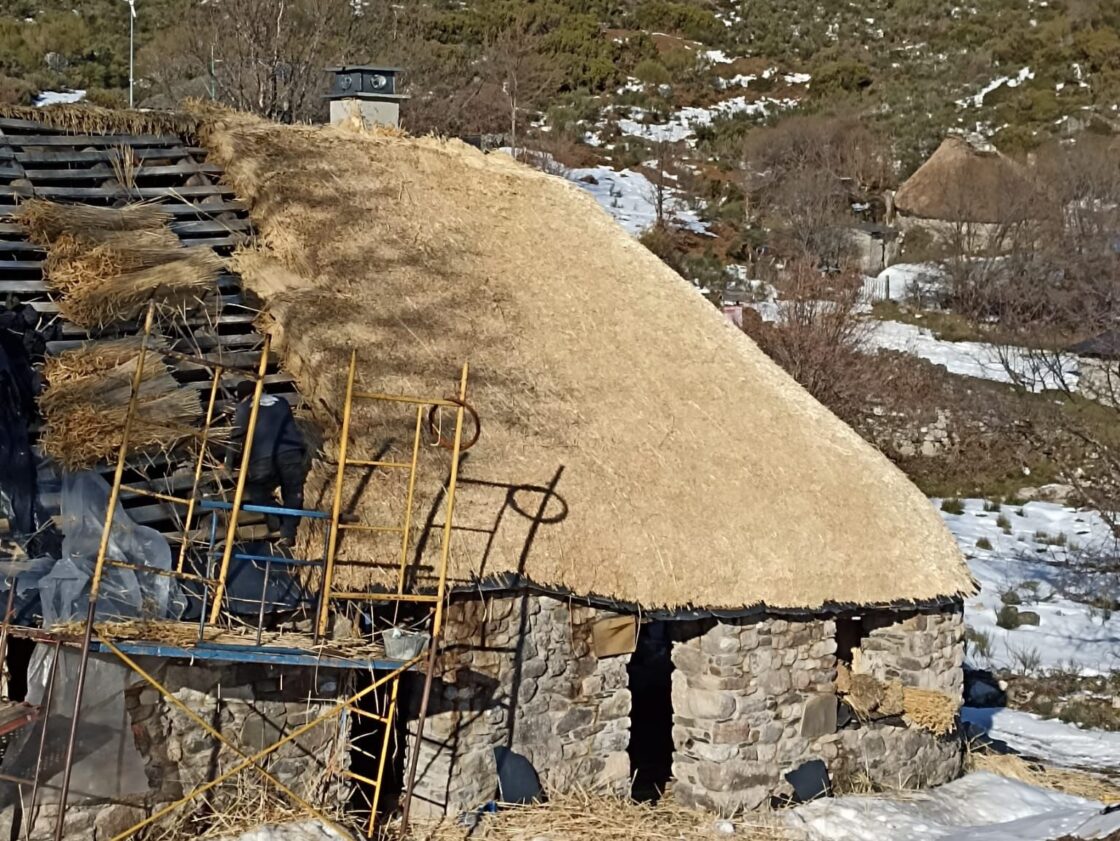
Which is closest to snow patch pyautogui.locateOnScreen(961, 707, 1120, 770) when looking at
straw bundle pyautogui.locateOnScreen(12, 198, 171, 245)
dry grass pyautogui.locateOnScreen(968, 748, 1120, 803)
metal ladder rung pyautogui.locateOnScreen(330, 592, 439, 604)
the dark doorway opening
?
dry grass pyautogui.locateOnScreen(968, 748, 1120, 803)

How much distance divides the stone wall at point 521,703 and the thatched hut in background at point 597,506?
0.06 feet

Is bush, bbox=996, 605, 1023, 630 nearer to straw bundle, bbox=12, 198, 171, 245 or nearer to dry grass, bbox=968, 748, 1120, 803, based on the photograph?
dry grass, bbox=968, 748, 1120, 803

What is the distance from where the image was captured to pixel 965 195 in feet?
121

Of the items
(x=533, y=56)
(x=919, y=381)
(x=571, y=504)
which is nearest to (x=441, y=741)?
(x=571, y=504)

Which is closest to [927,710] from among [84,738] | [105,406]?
[84,738]

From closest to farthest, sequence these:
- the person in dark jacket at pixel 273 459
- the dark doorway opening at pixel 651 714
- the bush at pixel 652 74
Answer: the person in dark jacket at pixel 273 459 → the dark doorway opening at pixel 651 714 → the bush at pixel 652 74

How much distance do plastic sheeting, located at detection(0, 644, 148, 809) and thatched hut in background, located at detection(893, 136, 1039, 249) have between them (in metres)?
31.7

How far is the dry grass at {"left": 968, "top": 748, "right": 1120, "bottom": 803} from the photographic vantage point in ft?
37.3

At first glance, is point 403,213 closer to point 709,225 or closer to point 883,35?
point 709,225

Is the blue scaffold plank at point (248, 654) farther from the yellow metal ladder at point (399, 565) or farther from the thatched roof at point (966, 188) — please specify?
the thatched roof at point (966, 188)

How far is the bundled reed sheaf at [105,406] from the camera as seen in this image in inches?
323

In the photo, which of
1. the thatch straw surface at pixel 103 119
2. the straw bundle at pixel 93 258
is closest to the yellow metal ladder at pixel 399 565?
the straw bundle at pixel 93 258

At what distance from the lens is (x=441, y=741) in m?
8.88

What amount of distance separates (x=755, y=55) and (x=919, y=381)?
30.5 meters
